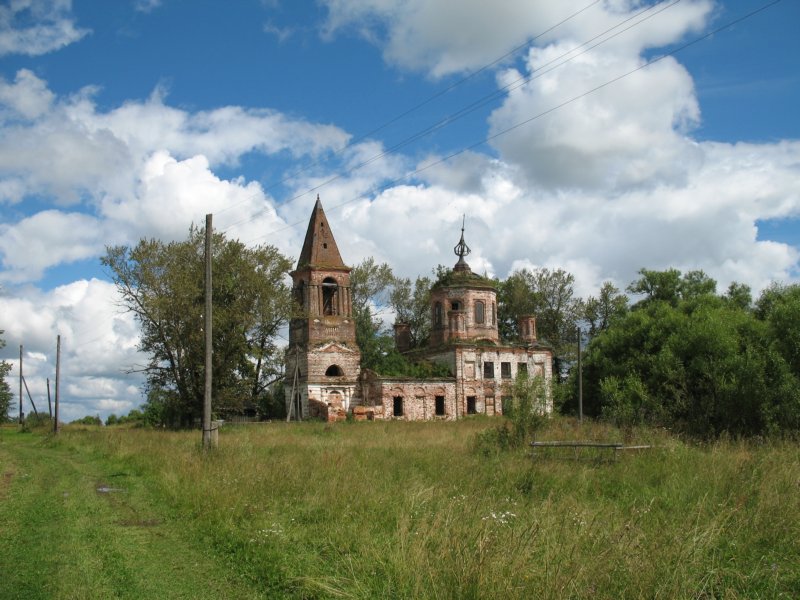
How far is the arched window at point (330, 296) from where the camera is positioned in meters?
44.4

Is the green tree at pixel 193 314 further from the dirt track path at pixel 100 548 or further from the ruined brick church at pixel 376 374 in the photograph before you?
the dirt track path at pixel 100 548

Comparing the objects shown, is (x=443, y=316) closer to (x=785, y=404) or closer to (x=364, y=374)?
(x=364, y=374)

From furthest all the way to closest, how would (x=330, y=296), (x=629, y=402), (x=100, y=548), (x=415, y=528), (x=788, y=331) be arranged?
(x=330, y=296), (x=629, y=402), (x=788, y=331), (x=100, y=548), (x=415, y=528)

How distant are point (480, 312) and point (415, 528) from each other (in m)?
41.2

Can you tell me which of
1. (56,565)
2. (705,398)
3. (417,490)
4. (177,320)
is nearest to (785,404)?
(705,398)

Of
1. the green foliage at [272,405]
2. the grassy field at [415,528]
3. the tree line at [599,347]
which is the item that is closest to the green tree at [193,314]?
the tree line at [599,347]

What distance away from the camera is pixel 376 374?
139 ft

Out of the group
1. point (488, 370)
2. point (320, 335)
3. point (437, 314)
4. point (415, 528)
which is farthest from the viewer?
point (437, 314)

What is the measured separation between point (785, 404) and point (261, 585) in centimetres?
1830

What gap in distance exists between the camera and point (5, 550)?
25.8 feet

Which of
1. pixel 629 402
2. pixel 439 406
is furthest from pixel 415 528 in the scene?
pixel 439 406

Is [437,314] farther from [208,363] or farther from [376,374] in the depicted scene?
[208,363]

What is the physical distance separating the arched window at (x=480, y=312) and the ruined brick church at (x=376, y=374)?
0.23ft

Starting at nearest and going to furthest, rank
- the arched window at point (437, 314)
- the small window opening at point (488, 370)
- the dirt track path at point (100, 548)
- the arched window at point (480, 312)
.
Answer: the dirt track path at point (100, 548), the small window opening at point (488, 370), the arched window at point (480, 312), the arched window at point (437, 314)
